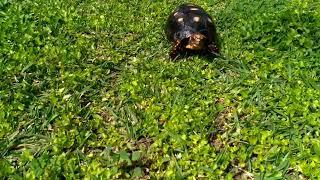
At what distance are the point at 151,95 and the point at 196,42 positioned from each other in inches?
46.9

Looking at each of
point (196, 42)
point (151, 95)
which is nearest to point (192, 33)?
point (196, 42)

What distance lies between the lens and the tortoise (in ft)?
20.3

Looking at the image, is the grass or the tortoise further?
the tortoise

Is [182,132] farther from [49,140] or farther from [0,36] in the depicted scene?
[0,36]

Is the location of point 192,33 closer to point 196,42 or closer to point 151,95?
point 196,42

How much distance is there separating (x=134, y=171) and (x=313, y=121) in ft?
6.88

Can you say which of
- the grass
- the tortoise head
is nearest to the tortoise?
the tortoise head

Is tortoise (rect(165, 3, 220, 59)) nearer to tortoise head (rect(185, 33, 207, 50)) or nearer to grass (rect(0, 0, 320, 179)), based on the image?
tortoise head (rect(185, 33, 207, 50))

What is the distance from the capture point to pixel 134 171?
4.40 m

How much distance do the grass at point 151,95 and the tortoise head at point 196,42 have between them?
19cm

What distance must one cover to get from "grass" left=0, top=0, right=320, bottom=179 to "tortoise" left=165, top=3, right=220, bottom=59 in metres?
0.19

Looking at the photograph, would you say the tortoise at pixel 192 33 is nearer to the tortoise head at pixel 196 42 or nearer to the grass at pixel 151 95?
the tortoise head at pixel 196 42

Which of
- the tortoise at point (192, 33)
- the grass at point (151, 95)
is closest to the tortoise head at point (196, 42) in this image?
the tortoise at point (192, 33)

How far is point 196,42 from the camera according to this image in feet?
20.1
